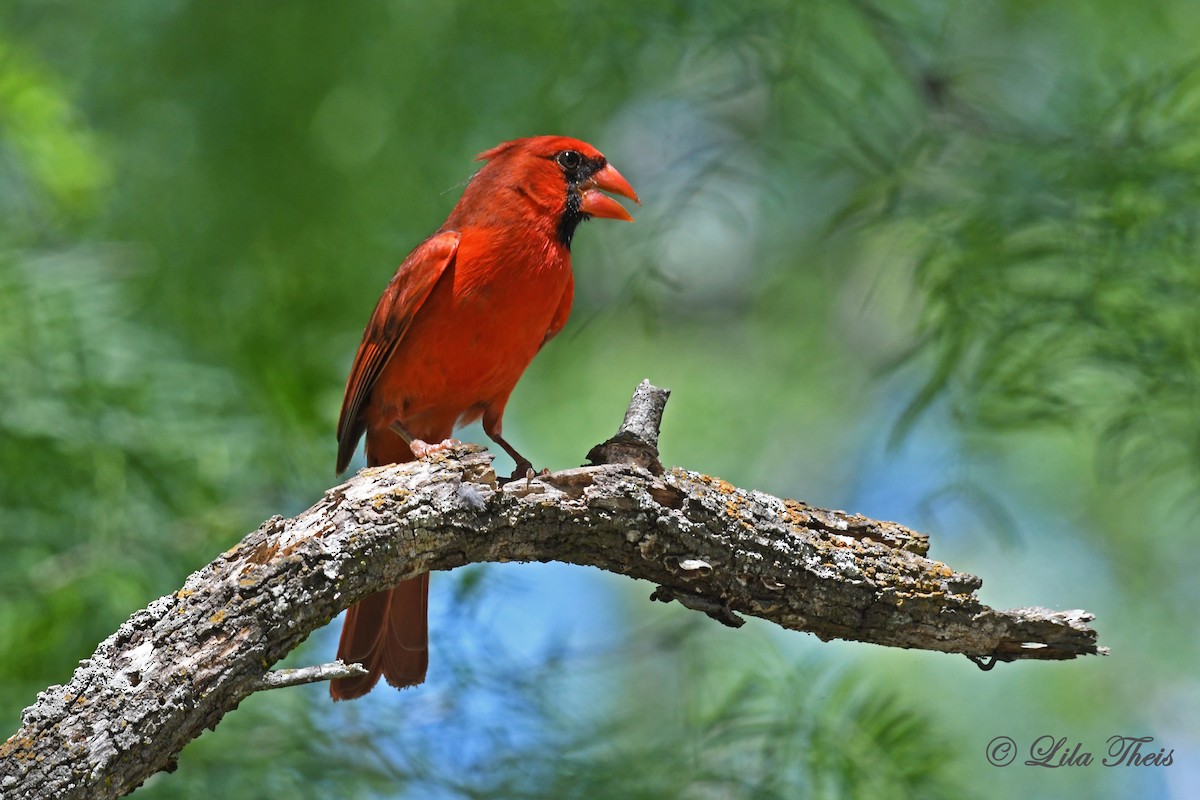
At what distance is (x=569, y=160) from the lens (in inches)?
156

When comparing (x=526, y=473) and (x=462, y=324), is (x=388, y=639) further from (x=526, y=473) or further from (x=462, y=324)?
(x=462, y=324)

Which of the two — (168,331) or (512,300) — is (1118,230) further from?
(168,331)

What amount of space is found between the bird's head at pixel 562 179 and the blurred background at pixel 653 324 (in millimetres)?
838

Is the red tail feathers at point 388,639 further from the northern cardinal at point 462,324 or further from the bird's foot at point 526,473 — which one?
the bird's foot at point 526,473

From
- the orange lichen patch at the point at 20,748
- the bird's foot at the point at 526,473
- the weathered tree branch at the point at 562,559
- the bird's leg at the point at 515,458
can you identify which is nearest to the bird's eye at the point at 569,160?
the bird's leg at the point at 515,458

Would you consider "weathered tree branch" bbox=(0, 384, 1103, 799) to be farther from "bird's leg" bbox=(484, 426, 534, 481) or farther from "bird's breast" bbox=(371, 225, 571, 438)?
"bird's breast" bbox=(371, 225, 571, 438)

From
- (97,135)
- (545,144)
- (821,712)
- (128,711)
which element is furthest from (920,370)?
(128,711)

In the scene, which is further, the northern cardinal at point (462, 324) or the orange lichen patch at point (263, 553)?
the northern cardinal at point (462, 324)

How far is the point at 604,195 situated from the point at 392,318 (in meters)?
0.73

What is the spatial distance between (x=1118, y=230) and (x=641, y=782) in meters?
2.38

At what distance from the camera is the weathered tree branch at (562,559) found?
2170mm

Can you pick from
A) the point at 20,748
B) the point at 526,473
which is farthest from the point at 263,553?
the point at 526,473

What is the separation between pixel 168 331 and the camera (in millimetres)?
5363

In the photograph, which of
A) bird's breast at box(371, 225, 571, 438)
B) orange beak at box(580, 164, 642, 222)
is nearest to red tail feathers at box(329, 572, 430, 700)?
bird's breast at box(371, 225, 571, 438)
